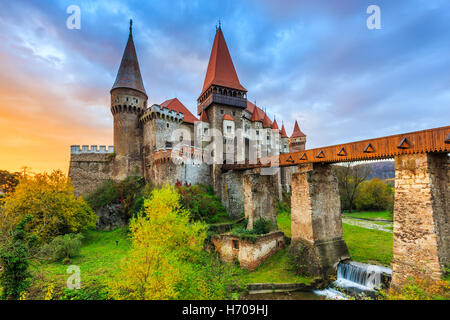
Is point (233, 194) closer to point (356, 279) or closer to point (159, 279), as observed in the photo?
point (356, 279)

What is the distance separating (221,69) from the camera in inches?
1099

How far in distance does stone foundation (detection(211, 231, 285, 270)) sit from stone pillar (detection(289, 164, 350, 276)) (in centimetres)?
147

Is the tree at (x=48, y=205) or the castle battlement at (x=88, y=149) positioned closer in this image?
the tree at (x=48, y=205)

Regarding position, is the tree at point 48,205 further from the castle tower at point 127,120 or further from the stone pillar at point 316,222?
the stone pillar at point 316,222

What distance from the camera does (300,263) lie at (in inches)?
492

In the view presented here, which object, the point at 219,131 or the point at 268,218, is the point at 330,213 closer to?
the point at 268,218

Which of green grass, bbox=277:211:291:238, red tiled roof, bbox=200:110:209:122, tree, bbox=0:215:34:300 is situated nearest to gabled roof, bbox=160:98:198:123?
red tiled roof, bbox=200:110:209:122

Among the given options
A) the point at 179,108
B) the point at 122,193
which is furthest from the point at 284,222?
the point at 179,108

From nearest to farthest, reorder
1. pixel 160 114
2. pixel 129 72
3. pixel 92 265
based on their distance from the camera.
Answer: pixel 92 265 < pixel 160 114 < pixel 129 72

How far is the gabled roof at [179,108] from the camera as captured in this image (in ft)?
87.4

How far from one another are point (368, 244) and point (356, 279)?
5.71 meters

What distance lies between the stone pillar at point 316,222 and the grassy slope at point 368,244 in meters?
1.61

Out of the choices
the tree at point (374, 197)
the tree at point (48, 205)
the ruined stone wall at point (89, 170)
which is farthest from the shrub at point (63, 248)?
the tree at point (374, 197)

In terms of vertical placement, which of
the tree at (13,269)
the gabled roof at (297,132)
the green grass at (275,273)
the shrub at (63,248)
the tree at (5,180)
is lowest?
the green grass at (275,273)
